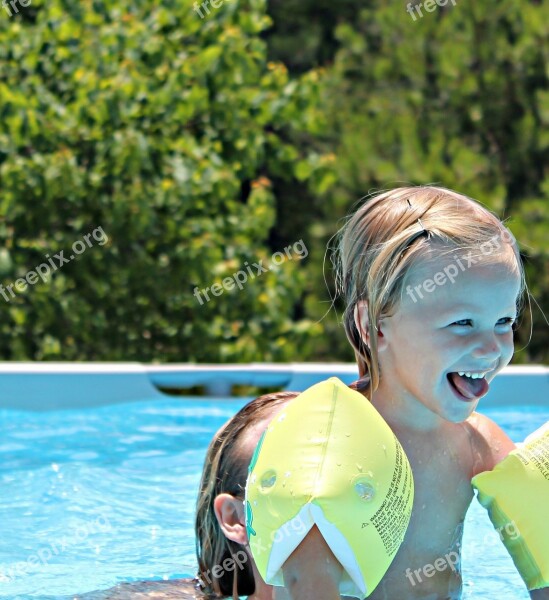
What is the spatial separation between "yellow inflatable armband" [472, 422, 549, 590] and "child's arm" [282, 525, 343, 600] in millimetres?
479

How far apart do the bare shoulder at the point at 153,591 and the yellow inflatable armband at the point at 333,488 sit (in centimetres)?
82

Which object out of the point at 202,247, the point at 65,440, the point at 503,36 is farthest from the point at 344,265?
the point at 503,36

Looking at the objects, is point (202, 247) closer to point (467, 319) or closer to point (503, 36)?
point (503, 36)

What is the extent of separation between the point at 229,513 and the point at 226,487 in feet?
0.21

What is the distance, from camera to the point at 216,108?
6.73 meters

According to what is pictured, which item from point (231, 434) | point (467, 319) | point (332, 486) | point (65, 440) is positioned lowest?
point (65, 440)

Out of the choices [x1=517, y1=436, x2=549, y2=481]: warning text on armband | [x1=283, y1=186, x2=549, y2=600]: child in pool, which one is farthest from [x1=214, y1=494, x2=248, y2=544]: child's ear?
[x1=517, y1=436, x2=549, y2=481]: warning text on armband

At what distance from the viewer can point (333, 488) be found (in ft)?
6.47

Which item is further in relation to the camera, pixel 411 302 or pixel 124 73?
pixel 124 73

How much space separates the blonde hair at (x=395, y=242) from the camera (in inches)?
90.2

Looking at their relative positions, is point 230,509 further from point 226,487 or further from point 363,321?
point 363,321

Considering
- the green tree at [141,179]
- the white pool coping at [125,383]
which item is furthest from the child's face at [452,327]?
the green tree at [141,179]

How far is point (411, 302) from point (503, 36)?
6.05 meters

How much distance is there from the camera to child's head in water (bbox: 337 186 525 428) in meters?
2.22
